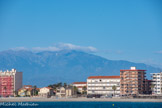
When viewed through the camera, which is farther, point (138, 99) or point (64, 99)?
point (64, 99)

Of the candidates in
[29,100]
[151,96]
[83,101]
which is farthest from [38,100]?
[151,96]

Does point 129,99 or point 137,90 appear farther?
point 137,90

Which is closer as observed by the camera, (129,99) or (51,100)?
(129,99)

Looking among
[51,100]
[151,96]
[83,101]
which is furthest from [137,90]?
[51,100]

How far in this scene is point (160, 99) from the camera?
18800 centimetres

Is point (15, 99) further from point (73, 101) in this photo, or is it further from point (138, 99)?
point (138, 99)

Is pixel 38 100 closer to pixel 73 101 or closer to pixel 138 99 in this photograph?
pixel 73 101

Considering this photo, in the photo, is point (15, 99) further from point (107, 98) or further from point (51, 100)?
point (107, 98)

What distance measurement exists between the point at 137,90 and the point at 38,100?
48.2 m

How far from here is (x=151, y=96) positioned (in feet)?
625

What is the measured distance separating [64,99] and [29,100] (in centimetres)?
1698

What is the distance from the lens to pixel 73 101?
196375 millimetres

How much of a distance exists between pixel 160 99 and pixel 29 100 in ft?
199

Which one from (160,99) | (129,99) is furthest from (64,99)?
(160,99)
